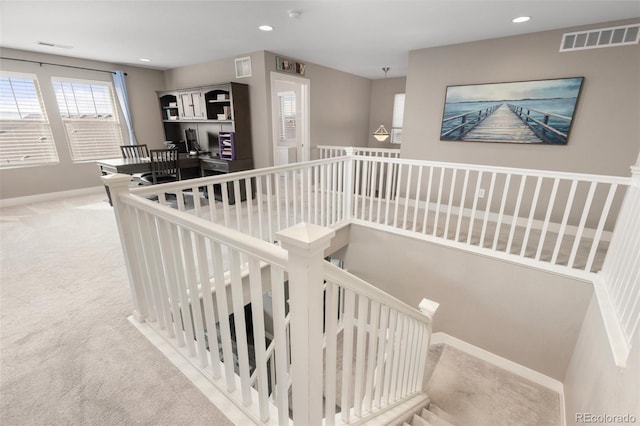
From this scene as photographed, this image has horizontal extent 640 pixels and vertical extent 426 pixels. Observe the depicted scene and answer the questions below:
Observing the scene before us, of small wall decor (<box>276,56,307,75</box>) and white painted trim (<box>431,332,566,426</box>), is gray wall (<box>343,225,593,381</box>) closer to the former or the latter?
white painted trim (<box>431,332,566,426</box>)

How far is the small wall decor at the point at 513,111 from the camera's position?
3234 millimetres

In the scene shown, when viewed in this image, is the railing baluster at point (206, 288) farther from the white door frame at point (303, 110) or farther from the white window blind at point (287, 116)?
the white window blind at point (287, 116)

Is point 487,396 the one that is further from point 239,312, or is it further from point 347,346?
point 239,312

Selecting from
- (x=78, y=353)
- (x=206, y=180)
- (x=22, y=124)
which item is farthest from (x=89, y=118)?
(x=78, y=353)

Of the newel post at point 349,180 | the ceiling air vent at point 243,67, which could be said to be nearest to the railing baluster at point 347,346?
the newel post at point 349,180

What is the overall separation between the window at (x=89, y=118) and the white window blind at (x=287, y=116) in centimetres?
329

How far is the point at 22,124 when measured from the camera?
4.44m

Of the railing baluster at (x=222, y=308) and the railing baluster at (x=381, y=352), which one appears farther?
the railing baluster at (x=381, y=352)

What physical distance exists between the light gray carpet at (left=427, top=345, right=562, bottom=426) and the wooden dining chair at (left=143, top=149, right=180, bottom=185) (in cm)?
446

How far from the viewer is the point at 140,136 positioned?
5750mm

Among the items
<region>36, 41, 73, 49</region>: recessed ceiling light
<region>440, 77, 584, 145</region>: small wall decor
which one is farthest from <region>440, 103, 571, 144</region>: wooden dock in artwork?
<region>36, 41, 73, 49</region>: recessed ceiling light

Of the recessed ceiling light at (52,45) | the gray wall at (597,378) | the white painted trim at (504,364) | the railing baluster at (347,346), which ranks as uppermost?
the recessed ceiling light at (52,45)

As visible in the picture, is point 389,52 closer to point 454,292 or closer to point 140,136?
point 454,292

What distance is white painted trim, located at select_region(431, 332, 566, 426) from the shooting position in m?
2.60
